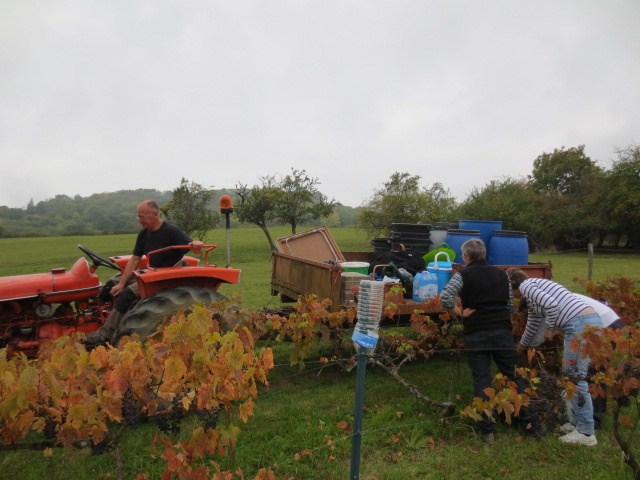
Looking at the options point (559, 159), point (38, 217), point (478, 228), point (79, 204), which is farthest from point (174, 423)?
point (79, 204)

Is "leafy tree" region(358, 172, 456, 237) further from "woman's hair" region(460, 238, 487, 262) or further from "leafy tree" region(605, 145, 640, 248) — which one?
"woman's hair" region(460, 238, 487, 262)

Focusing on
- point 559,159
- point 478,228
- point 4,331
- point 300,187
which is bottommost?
point 4,331

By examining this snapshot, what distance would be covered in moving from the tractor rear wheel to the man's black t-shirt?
37 centimetres

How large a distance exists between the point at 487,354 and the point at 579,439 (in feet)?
Result: 2.91

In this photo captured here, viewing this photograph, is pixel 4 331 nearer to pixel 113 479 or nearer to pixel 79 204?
pixel 113 479

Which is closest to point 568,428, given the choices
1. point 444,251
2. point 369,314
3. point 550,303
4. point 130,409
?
point 550,303

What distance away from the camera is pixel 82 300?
414cm

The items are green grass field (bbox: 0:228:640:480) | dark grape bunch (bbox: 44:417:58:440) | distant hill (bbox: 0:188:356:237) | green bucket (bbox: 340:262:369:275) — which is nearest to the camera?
dark grape bunch (bbox: 44:417:58:440)

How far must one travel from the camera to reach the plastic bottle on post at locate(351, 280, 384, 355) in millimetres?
1803

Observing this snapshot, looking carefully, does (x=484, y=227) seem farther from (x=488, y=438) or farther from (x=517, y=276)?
(x=488, y=438)

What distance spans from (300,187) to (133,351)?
2515 centimetres

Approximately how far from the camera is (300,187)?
87.5ft

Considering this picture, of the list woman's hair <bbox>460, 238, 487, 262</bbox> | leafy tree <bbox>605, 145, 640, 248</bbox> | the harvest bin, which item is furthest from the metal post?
leafy tree <bbox>605, 145, 640, 248</bbox>

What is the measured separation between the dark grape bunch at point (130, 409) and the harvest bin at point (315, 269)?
249 centimetres
